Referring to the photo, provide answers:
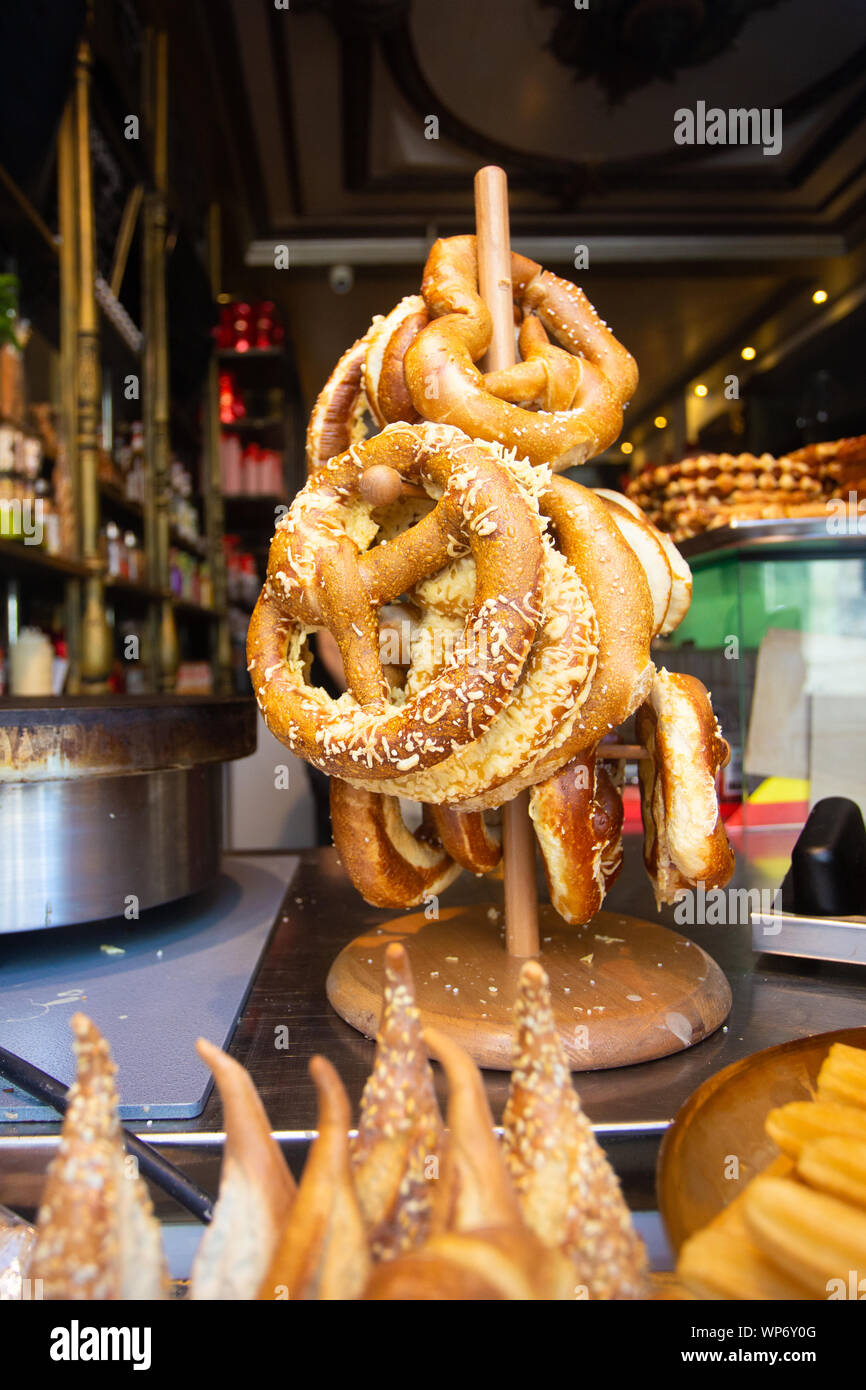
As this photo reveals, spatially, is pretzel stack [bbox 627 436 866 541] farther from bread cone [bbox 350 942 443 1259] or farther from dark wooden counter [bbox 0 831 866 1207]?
bread cone [bbox 350 942 443 1259]

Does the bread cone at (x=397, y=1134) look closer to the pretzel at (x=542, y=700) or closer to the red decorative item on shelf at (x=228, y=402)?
the pretzel at (x=542, y=700)

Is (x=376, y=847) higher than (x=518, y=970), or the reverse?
(x=376, y=847)

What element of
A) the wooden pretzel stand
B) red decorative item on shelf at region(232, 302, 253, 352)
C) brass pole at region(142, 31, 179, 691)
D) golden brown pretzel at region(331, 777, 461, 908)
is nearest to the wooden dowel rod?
the wooden pretzel stand

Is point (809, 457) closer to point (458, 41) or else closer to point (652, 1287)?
point (458, 41)

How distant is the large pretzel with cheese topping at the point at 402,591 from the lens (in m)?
0.65

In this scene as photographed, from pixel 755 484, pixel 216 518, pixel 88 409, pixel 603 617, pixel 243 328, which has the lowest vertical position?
pixel 603 617

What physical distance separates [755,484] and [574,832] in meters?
1.85

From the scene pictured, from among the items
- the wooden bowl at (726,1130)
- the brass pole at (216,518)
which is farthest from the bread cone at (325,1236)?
the brass pole at (216,518)

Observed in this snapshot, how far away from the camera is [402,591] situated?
2.42ft

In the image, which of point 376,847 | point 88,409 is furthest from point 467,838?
point 88,409

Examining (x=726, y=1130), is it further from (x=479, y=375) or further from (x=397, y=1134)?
(x=479, y=375)

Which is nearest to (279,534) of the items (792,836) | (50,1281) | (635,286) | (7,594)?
(50,1281)

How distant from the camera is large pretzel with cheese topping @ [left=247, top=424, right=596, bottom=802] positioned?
25.6 inches

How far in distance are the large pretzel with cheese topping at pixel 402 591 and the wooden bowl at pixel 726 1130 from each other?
30cm
